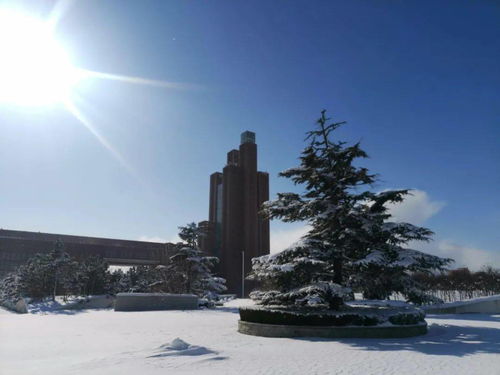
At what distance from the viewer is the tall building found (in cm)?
8074

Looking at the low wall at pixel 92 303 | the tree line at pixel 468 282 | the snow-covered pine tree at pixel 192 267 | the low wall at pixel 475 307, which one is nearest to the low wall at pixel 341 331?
the low wall at pixel 475 307

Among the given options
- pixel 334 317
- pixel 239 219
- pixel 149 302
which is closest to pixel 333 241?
pixel 334 317

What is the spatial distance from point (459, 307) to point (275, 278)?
851 inches

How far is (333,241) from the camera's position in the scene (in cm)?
1599

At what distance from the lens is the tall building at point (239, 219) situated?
80744mm

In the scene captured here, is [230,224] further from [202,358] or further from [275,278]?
[202,358]

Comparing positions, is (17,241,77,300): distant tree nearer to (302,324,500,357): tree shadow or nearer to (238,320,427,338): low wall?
(238,320,427,338): low wall

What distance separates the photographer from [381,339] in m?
13.3

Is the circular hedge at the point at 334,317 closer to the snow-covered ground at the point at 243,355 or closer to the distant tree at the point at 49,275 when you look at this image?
the snow-covered ground at the point at 243,355

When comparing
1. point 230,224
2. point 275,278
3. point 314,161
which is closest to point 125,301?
point 275,278

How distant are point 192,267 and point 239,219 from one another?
47432 mm

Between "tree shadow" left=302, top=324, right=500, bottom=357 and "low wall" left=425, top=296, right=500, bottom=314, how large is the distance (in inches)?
635

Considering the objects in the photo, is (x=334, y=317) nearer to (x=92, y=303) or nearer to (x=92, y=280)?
(x=92, y=303)

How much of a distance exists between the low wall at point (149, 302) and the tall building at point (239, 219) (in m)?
47.1
